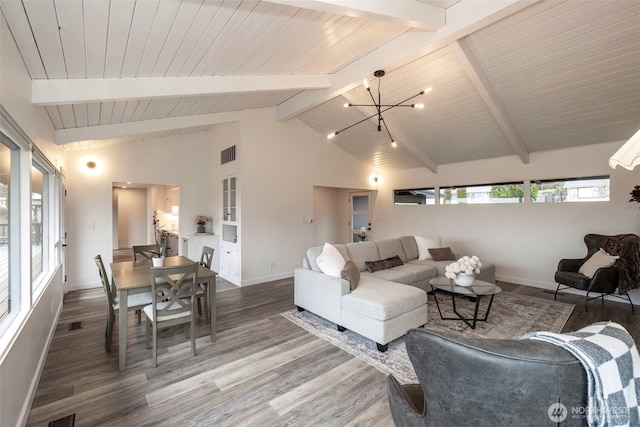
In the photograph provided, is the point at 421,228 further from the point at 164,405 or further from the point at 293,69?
the point at 164,405

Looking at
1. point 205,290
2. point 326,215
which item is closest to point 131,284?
point 205,290

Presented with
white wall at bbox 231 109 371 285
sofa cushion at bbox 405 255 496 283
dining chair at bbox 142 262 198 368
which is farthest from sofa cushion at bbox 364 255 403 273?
dining chair at bbox 142 262 198 368

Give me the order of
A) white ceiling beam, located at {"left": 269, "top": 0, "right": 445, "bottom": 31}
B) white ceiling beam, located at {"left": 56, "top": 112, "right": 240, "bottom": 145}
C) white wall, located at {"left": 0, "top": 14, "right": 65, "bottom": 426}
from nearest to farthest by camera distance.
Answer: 1. white wall, located at {"left": 0, "top": 14, "right": 65, "bottom": 426}
2. white ceiling beam, located at {"left": 269, "top": 0, "right": 445, "bottom": 31}
3. white ceiling beam, located at {"left": 56, "top": 112, "right": 240, "bottom": 145}

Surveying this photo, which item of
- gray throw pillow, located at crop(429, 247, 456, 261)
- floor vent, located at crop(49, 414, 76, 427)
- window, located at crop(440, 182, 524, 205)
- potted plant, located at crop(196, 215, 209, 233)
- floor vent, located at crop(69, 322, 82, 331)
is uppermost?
window, located at crop(440, 182, 524, 205)

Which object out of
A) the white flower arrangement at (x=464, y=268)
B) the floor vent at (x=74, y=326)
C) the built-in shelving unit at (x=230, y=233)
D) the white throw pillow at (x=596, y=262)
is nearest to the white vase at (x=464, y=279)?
the white flower arrangement at (x=464, y=268)

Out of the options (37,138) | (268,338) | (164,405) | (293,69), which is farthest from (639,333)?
(37,138)

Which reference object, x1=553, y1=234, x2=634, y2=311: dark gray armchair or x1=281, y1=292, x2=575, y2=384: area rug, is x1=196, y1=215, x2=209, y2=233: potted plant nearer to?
x1=281, y1=292, x2=575, y2=384: area rug

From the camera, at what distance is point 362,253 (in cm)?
441

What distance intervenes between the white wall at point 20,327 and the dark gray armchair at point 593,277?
236 inches

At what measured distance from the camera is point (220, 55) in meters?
2.73

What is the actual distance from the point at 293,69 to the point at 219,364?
3.52 meters

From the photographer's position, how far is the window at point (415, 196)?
6.87 meters

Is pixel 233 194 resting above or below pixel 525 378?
above

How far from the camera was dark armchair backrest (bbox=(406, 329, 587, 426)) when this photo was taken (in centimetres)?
89
